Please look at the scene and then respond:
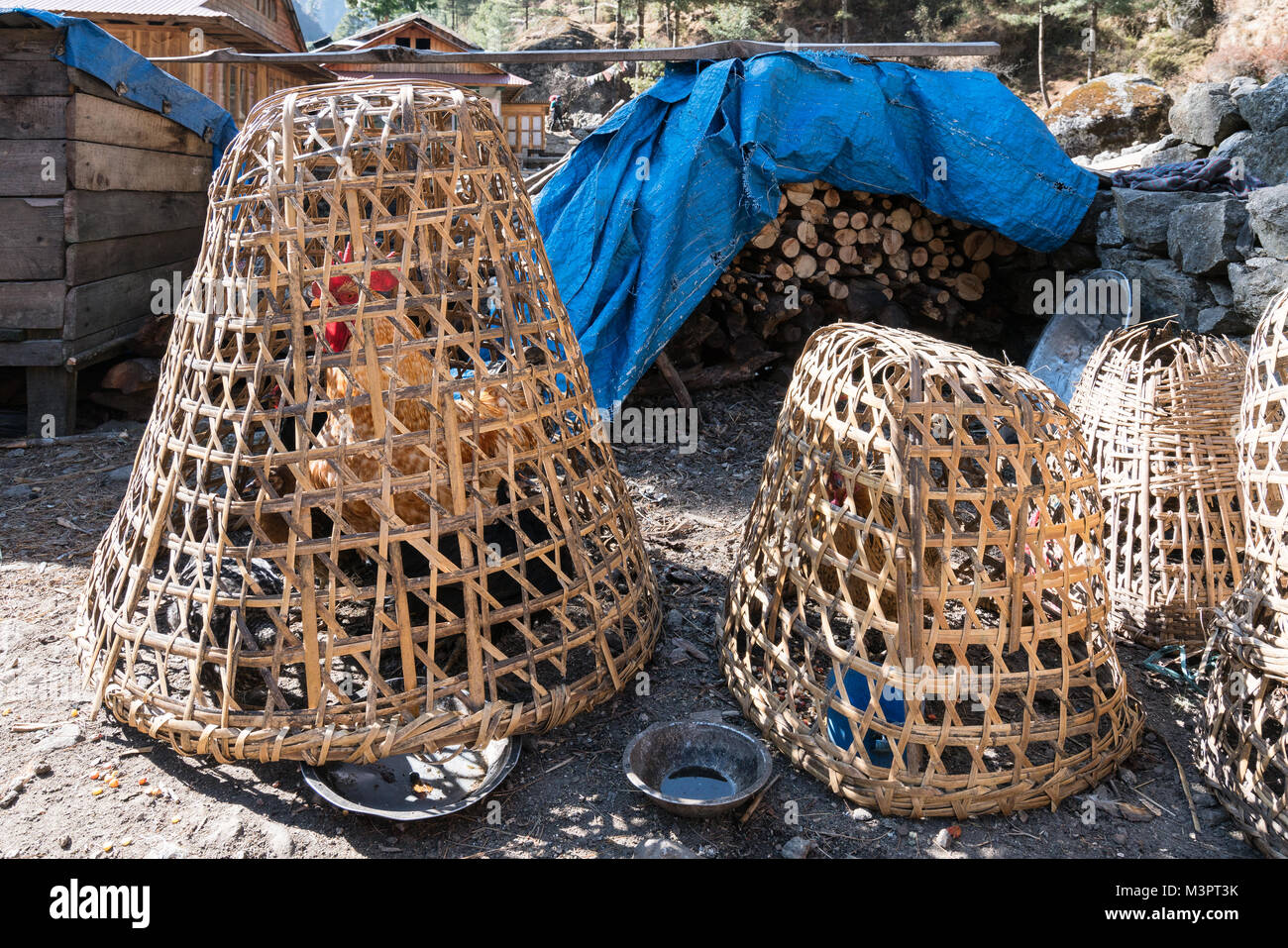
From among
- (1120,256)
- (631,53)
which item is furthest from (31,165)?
(1120,256)

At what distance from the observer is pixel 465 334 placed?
251 centimetres

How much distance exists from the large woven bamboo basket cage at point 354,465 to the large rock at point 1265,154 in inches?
203

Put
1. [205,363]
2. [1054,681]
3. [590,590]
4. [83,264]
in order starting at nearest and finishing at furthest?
[1054,681]
[205,363]
[590,590]
[83,264]

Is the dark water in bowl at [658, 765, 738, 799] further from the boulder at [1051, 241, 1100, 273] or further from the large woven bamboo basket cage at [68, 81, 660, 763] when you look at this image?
the boulder at [1051, 241, 1100, 273]

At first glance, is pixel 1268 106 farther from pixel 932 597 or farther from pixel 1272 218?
pixel 932 597

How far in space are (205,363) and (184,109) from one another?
5.41 meters

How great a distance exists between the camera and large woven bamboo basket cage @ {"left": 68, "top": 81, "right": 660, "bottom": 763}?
2.42m

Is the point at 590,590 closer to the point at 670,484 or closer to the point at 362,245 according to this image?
the point at 362,245

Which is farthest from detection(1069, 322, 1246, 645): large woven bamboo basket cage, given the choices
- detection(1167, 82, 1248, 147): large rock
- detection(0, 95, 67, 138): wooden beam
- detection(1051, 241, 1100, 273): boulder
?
detection(0, 95, 67, 138): wooden beam

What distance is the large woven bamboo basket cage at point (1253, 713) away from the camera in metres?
2.30

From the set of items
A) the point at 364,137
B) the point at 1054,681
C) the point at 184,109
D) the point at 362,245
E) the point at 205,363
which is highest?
the point at 184,109

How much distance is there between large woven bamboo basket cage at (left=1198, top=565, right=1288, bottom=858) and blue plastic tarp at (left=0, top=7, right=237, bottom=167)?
258 inches

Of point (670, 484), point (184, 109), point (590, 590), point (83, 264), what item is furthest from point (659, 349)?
point (184, 109)

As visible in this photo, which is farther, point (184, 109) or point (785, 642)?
point (184, 109)
